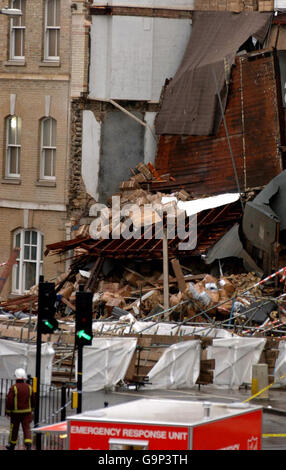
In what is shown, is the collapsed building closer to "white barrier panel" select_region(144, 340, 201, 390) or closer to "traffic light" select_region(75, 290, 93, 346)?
"white barrier panel" select_region(144, 340, 201, 390)

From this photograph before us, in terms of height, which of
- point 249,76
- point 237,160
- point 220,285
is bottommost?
point 220,285

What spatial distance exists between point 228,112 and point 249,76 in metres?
1.48

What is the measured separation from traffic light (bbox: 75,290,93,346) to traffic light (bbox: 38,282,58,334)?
88 cm

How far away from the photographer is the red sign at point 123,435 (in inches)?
484

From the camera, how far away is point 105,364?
25.0m

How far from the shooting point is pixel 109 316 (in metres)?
32.4

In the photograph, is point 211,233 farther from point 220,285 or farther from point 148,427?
point 148,427

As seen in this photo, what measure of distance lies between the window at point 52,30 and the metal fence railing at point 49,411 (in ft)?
58.7

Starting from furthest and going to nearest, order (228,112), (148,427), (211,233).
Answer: (228,112), (211,233), (148,427)

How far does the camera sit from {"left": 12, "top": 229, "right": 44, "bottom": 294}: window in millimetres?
40062

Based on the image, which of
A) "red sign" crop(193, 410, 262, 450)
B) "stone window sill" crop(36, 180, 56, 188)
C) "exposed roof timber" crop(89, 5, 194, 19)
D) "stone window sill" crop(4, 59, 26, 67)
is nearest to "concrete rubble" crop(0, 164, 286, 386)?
"stone window sill" crop(36, 180, 56, 188)

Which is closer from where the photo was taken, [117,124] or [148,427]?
[148,427]

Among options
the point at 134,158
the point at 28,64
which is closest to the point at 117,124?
the point at 134,158

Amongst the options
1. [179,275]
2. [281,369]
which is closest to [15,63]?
[179,275]
